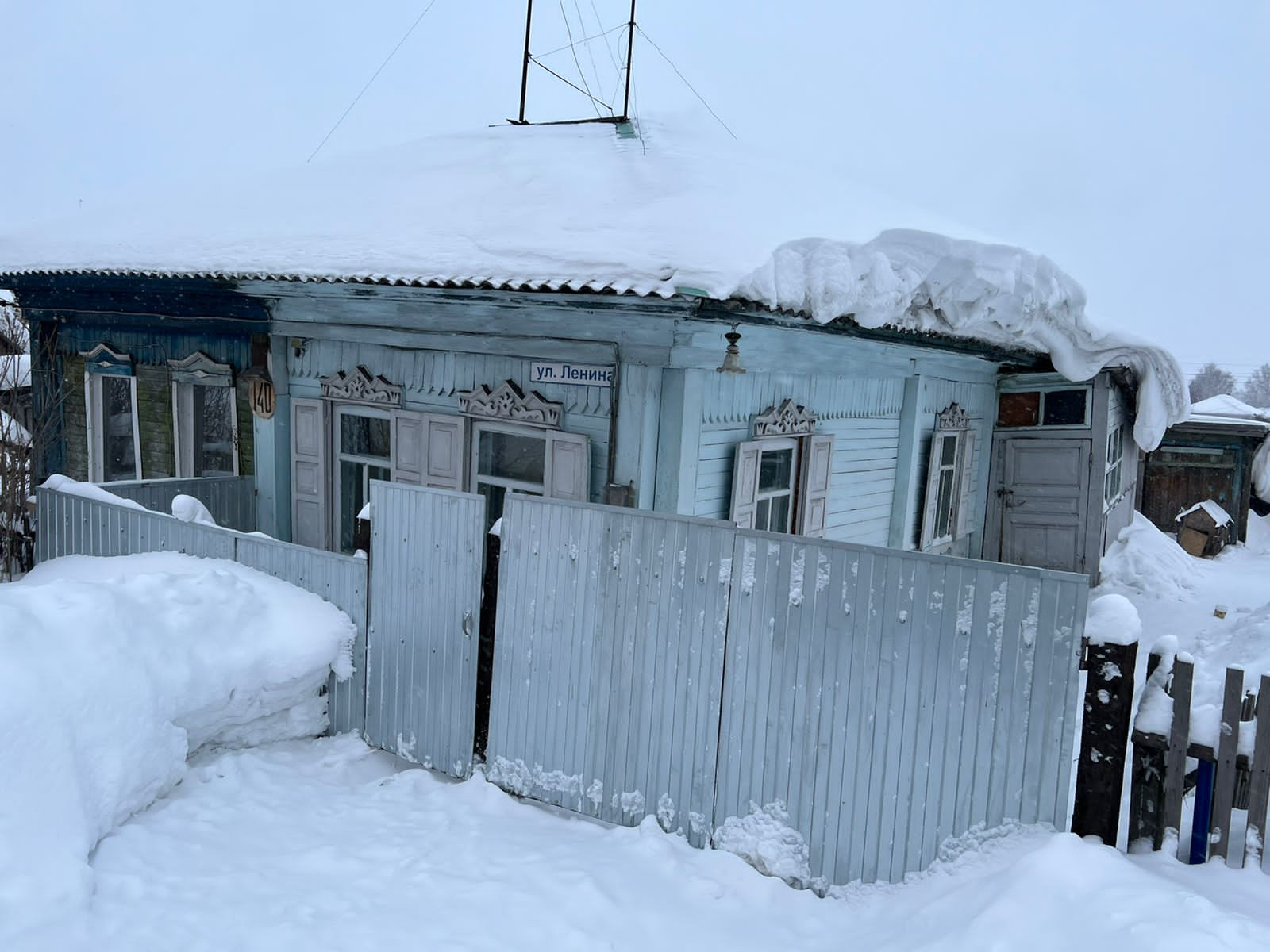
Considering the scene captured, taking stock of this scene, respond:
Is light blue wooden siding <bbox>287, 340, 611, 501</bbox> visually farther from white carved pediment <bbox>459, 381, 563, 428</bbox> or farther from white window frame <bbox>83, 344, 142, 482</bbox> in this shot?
white window frame <bbox>83, 344, 142, 482</bbox>

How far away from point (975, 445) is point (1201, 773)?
25.9ft

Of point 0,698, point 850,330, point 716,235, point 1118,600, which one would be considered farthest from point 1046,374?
point 0,698

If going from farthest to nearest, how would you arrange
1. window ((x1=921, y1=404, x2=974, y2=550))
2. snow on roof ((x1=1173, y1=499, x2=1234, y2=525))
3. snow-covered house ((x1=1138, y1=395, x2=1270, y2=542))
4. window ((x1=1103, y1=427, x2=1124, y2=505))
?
snow-covered house ((x1=1138, y1=395, x2=1270, y2=542))
snow on roof ((x1=1173, y1=499, x2=1234, y2=525))
window ((x1=1103, y1=427, x2=1124, y2=505))
window ((x1=921, y1=404, x2=974, y2=550))

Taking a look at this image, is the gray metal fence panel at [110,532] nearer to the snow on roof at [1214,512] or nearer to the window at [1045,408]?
the window at [1045,408]

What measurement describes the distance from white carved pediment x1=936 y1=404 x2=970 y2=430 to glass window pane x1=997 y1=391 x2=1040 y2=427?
Result: 1.36 meters

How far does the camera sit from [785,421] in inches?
259

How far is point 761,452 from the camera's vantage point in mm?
6477

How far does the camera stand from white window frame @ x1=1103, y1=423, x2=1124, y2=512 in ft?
37.1

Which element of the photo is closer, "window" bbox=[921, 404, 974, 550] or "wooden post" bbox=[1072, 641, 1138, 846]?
"wooden post" bbox=[1072, 641, 1138, 846]

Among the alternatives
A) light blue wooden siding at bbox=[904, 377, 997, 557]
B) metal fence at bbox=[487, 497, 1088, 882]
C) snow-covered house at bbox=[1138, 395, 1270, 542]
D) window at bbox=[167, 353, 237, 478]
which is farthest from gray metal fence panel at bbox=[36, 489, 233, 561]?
snow-covered house at bbox=[1138, 395, 1270, 542]

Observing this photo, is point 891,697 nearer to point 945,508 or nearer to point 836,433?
point 836,433

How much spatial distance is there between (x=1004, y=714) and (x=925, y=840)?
24.3 inches

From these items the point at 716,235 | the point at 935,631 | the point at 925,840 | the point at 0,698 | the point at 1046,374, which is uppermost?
the point at 716,235

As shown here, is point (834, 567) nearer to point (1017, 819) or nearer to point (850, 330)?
point (1017, 819)
